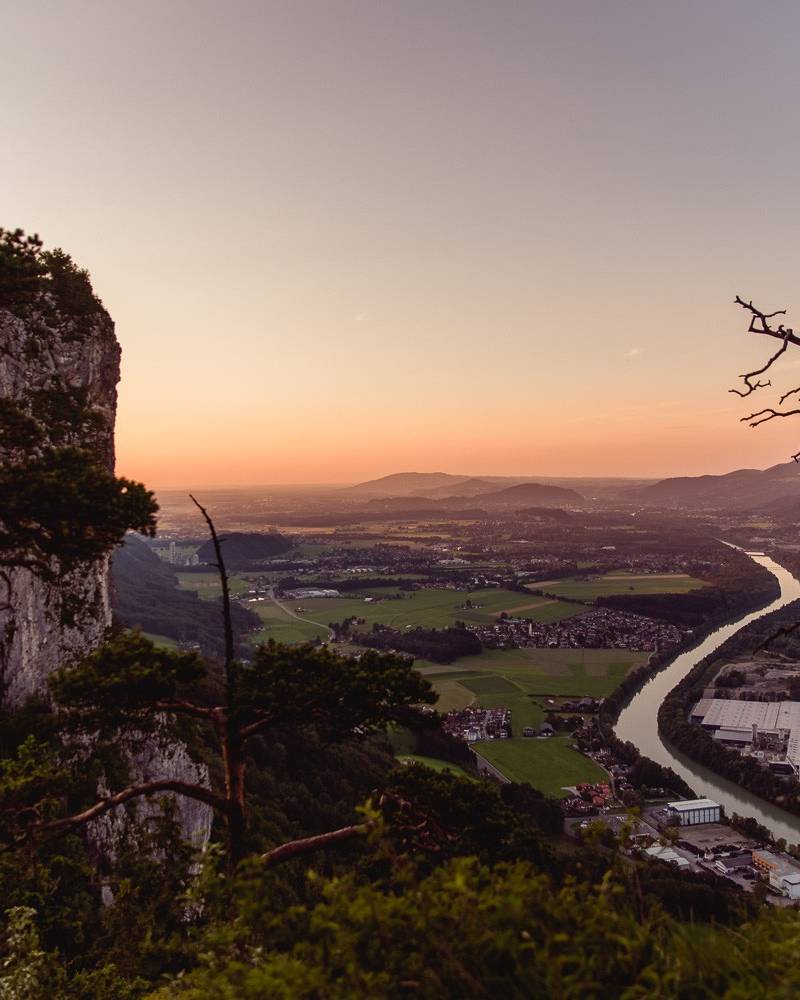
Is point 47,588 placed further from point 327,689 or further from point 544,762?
point 544,762

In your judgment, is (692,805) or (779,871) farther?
(692,805)

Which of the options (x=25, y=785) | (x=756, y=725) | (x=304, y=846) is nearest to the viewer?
(x=304, y=846)

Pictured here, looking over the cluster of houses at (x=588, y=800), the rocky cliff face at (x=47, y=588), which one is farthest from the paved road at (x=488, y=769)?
the rocky cliff face at (x=47, y=588)

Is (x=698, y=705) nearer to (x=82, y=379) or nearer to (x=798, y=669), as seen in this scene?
(x=798, y=669)

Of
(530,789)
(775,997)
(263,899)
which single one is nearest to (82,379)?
(263,899)

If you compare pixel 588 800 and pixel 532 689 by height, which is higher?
pixel 588 800

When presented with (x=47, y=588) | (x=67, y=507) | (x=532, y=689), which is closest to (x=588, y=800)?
(x=532, y=689)

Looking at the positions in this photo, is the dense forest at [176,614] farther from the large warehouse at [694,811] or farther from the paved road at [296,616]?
the large warehouse at [694,811]

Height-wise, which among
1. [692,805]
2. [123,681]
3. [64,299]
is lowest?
[692,805]
